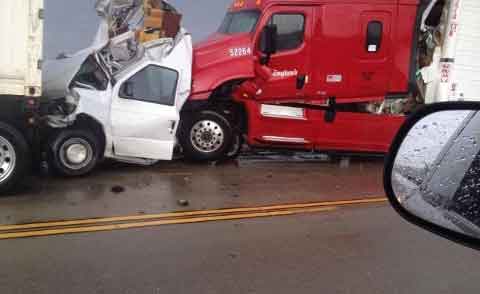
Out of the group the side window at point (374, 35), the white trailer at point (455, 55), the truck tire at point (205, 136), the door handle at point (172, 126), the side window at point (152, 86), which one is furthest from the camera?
the white trailer at point (455, 55)

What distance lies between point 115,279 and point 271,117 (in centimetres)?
592

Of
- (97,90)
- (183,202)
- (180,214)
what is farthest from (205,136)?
(180,214)

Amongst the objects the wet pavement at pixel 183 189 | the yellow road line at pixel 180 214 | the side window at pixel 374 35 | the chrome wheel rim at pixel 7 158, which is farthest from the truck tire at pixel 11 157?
the side window at pixel 374 35

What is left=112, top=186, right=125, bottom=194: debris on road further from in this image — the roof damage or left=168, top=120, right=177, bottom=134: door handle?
left=168, top=120, right=177, bottom=134: door handle

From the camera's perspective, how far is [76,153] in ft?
24.3

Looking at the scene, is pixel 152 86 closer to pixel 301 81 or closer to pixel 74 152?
pixel 74 152

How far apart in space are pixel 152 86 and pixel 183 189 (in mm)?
1949

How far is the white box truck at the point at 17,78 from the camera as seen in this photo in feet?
20.6

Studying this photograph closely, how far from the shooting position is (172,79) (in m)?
8.41

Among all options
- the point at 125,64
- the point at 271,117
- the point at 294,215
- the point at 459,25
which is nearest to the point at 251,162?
the point at 271,117

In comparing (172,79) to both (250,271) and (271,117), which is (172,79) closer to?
(271,117)

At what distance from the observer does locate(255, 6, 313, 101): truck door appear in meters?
9.35

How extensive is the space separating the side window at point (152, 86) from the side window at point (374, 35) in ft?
12.1

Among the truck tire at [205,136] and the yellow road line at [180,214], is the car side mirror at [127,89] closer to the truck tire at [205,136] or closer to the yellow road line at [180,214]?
the truck tire at [205,136]
